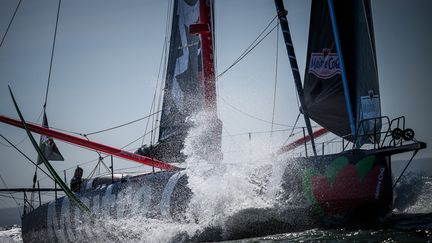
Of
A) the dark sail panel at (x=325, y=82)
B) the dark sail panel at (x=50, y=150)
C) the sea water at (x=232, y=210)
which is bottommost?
the sea water at (x=232, y=210)

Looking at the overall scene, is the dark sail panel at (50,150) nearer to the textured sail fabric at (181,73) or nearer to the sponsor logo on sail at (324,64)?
the textured sail fabric at (181,73)

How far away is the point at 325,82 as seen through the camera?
29.8 feet

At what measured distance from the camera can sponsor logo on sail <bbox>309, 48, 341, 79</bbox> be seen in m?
9.05

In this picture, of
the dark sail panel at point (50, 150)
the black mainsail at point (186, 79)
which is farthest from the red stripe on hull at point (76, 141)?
the dark sail panel at point (50, 150)

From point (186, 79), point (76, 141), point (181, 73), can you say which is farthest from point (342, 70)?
point (76, 141)

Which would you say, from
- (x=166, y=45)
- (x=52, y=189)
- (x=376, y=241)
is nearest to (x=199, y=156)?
(x=376, y=241)

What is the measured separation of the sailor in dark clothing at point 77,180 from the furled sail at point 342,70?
7762mm

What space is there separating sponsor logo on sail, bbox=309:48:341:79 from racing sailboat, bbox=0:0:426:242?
25 millimetres

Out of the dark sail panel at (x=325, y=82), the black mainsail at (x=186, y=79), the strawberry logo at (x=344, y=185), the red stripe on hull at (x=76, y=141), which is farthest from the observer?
the red stripe on hull at (x=76, y=141)

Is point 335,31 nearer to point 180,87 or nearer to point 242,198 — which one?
point 242,198

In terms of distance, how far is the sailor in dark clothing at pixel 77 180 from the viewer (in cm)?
1184

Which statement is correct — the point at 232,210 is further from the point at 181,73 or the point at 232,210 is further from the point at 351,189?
the point at 181,73

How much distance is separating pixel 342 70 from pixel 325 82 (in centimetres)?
85

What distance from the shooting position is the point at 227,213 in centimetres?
671
